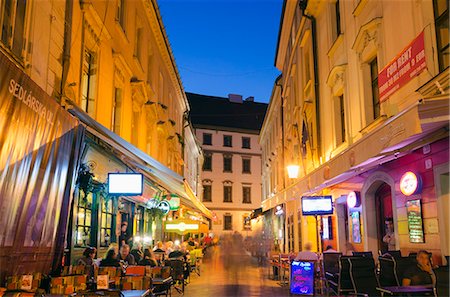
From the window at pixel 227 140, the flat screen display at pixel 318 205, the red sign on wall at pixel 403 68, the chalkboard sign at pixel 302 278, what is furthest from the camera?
the window at pixel 227 140

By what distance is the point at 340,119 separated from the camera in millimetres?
14367

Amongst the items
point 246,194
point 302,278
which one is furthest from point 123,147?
point 246,194

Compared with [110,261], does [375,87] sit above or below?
above

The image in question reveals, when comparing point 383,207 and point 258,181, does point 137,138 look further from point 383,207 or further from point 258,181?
point 258,181

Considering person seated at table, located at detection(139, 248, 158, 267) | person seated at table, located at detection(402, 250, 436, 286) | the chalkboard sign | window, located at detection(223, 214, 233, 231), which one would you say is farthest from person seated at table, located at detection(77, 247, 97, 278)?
window, located at detection(223, 214, 233, 231)

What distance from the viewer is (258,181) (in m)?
54.9

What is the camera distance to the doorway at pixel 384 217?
1098cm

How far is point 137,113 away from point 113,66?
13.1 ft

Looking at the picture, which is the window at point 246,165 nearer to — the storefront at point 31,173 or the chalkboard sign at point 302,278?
the chalkboard sign at point 302,278

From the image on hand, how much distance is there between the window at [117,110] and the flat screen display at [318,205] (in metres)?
6.40

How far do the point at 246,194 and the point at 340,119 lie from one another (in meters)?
40.2

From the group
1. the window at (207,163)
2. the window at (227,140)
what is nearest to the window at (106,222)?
the window at (207,163)

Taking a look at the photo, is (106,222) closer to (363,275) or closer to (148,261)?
(148,261)

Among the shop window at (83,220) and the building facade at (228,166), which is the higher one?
the building facade at (228,166)
